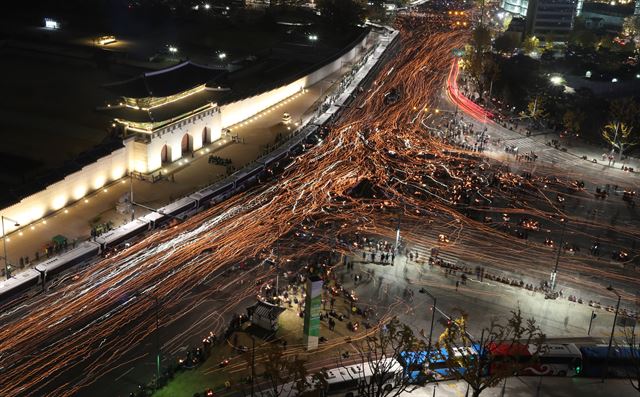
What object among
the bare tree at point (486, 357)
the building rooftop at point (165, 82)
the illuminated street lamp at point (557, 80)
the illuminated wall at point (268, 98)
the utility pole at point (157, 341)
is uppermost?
the building rooftop at point (165, 82)

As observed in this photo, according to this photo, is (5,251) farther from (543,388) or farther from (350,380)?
(543,388)

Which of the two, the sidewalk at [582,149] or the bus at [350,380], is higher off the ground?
the sidewalk at [582,149]

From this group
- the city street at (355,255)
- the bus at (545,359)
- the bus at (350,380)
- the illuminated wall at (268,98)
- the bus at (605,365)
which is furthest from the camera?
the illuminated wall at (268,98)

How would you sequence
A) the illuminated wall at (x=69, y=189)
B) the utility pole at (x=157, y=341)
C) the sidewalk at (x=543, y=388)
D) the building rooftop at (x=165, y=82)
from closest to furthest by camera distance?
the utility pole at (x=157, y=341), the sidewalk at (x=543, y=388), the illuminated wall at (x=69, y=189), the building rooftop at (x=165, y=82)

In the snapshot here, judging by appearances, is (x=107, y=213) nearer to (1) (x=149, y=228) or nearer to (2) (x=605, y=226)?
(1) (x=149, y=228)

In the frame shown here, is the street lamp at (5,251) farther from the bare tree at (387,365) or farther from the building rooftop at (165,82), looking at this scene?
the bare tree at (387,365)

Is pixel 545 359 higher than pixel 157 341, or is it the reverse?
pixel 545 359

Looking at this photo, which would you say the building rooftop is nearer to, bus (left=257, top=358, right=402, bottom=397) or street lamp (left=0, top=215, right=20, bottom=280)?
street lamp (left=0, top=215, right=20, bottom=280)

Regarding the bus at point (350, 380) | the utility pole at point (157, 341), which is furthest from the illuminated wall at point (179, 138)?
the bus at point (350, 380)

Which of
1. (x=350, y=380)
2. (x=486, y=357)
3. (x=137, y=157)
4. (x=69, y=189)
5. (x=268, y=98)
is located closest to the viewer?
(x=350, y=380)

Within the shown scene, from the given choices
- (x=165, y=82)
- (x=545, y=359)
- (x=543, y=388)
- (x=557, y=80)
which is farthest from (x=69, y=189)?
(x=557, y=80)

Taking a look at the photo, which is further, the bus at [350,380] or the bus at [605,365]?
the bus at [605,365]
